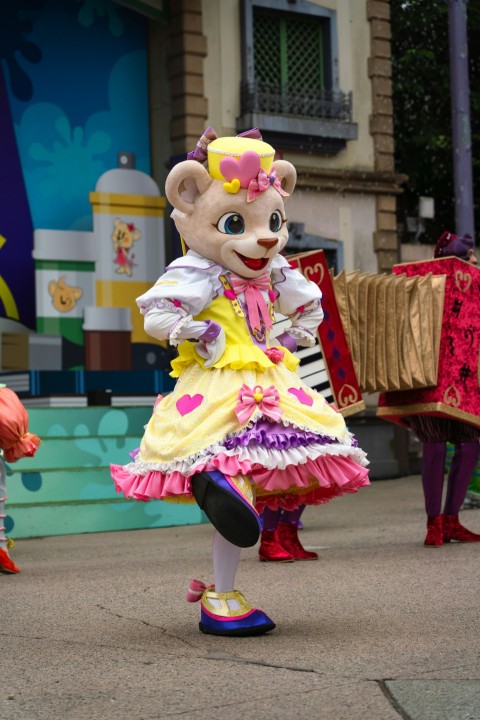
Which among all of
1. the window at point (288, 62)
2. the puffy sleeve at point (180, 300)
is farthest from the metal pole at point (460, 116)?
the puffy sleeve at point (180, 300)

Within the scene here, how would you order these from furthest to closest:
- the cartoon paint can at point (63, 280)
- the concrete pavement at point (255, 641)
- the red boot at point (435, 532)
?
the cartoon paint can at point (63, 280) < the red boot at point (435, 532) < the concrete pavement at point (255, 641)

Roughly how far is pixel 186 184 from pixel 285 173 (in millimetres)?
516

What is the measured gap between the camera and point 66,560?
8891 mm

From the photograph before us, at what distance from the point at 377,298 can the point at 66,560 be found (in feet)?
8.24

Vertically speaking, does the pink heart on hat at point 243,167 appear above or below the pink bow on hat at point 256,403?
above

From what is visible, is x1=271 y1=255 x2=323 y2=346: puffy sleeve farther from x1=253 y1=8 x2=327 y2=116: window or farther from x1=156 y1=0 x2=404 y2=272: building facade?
x1=253 y1=8 x2=327 y2=116: window

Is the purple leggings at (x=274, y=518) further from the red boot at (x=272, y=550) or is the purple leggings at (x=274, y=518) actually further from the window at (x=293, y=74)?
the window at (x=293, y=74)

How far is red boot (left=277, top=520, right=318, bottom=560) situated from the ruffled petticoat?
2.57 meters

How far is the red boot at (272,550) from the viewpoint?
8156 millimetres

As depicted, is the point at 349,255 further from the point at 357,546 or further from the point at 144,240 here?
the point at 357,546

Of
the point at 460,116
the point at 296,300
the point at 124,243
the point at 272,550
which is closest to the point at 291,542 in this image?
the point at 272,550

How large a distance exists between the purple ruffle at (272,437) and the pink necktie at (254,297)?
53 centimetres

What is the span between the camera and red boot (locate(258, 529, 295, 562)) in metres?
8.16

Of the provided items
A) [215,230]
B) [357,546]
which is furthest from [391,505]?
[215,230]
